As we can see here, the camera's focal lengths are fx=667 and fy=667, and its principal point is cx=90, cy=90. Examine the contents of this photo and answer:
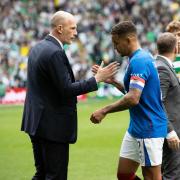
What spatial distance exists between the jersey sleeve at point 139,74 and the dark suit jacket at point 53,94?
48 cm

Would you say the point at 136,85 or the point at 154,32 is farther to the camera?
the point at 154,32

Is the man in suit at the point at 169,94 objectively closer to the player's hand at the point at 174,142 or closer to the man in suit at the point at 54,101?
the player's hand at the point at 174,142

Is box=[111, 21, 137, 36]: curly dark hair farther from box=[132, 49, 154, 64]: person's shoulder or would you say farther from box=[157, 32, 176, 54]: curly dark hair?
box=[157, 32, 176, 54]: curly dark hair

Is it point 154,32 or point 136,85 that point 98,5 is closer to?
point 154,32

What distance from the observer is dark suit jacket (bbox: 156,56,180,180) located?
25.2 ft

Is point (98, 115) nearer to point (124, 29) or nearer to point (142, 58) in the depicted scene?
point (142, 58)

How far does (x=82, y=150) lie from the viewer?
1374 cm

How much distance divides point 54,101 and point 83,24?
92.8ft

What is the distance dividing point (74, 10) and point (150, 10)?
14.5 ft

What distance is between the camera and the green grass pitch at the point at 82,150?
10.9 meters

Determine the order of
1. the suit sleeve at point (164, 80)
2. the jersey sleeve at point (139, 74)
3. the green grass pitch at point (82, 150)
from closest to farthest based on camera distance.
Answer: the jersey sleeve at point (139, 74) → the suit sleeve at point (164, 80) → the green grass pitch at point (82, 150)

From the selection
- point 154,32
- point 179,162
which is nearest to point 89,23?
point 154,32

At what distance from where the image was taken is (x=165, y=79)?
7.64m

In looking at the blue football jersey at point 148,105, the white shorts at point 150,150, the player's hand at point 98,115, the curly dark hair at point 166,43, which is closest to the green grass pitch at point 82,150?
the curly dark hair at point 166,43
